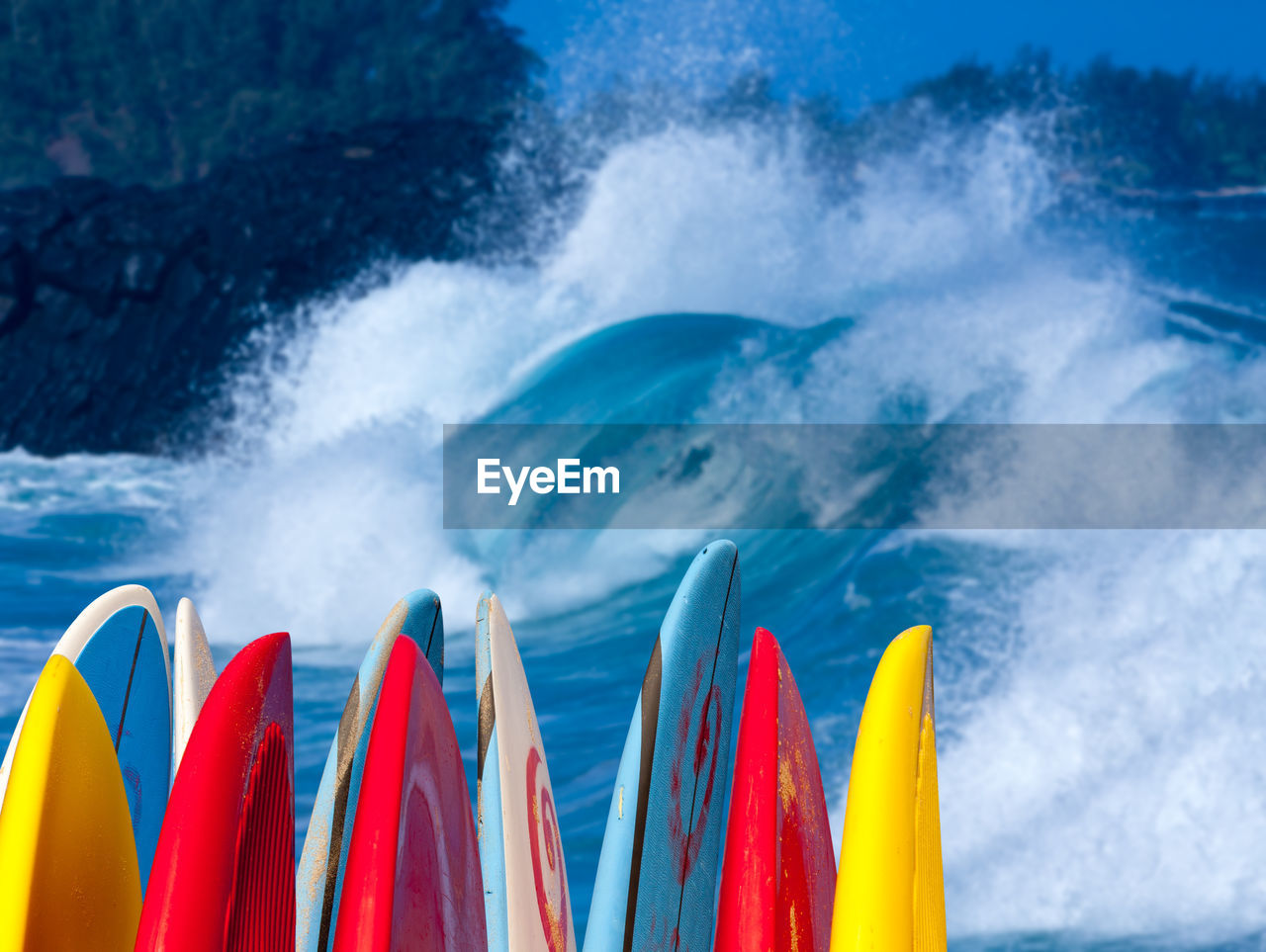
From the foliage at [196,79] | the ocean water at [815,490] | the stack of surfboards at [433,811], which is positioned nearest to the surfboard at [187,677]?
the stack of surfboards at [433,811]

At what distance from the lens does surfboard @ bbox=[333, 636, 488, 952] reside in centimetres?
37

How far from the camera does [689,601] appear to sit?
54 centimetres

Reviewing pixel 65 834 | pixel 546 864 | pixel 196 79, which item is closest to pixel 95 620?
pixel 65 834

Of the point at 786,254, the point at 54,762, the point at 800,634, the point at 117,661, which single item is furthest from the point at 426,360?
the point at 54,762

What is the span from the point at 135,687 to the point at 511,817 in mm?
240

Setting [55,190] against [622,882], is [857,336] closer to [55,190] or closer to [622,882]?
[622,882]

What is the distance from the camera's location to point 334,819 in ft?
1.44

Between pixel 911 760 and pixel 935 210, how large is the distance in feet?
2.83

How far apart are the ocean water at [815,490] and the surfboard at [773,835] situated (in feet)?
2.02

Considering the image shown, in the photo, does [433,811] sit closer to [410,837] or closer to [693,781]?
[410,837]

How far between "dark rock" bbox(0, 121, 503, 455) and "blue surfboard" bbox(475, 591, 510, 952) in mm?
757

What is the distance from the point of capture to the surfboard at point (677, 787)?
0.47 metres

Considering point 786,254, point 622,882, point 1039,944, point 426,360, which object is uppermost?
point 786,254

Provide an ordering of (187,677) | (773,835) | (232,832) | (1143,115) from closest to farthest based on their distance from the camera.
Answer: (232,832) → (773,835) → (187,677) → (1143,115)
